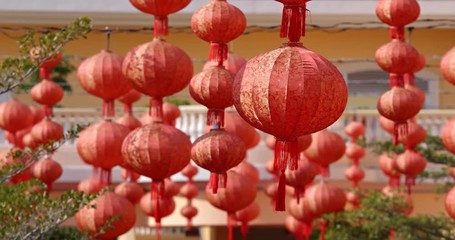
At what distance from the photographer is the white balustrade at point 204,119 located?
1129 centimetres

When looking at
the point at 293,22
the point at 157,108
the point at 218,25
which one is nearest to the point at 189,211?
the point at 157,108

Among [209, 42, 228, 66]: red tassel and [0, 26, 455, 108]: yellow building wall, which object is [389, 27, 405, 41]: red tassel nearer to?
[209, 42, 228, 66]: red tassel

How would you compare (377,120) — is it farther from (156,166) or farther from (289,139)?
(289,139)

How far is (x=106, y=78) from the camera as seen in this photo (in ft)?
18.7

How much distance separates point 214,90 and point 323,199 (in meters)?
2.67

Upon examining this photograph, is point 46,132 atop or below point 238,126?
below

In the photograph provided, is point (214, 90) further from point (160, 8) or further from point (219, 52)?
point (160, 8)

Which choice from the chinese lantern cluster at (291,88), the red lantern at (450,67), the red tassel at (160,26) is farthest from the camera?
the red lantern at (450,67)

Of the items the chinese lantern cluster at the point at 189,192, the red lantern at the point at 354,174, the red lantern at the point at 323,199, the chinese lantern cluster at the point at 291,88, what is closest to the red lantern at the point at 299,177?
the red lantern at the point at 323,199

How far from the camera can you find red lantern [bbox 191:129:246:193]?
461cm

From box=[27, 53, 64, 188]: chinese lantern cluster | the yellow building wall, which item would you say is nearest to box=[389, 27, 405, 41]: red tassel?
box=[27, 53, 64, 188]: chinese lantern cluster

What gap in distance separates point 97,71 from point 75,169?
5.65 m

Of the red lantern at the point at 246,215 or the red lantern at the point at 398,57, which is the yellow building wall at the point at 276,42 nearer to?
the red lantern at the point at 246,215

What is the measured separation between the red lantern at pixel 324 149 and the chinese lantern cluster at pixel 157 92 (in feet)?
7.48
